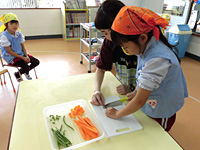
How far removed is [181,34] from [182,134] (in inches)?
99.8

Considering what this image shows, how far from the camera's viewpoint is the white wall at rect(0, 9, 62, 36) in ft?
15.3

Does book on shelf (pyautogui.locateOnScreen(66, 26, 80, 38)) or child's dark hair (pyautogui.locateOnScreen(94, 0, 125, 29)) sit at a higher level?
child's dark hair (pyautogui.locateOnScreen(94, 0, 125, 29))

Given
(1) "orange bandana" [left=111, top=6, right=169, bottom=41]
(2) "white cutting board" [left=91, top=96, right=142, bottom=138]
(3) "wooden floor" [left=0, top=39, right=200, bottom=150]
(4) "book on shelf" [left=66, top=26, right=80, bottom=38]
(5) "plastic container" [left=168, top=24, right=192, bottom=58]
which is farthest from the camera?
(4) "book on shelf" [left=66, top=26, right=80, bottom=38]

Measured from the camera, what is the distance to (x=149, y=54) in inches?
27.3

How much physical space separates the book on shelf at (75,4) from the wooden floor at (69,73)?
38.0 inches

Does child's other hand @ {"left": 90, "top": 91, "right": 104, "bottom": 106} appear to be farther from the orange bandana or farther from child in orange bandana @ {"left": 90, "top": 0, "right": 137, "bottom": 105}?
the orange bandana

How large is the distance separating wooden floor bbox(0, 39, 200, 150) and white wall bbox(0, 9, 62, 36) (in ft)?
1.09

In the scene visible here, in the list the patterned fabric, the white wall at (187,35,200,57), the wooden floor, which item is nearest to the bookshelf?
the wooden floor

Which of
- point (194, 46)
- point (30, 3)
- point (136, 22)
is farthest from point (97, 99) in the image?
point (30, 3)

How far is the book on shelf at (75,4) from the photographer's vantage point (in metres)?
4.51

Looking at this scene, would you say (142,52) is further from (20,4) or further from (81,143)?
(20,4)

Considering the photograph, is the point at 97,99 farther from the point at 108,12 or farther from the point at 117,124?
the point at 108,12

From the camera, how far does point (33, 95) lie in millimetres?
1004

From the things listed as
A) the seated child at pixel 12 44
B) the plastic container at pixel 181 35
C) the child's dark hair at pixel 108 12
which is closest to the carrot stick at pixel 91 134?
the child's dark hair at pixel 108 12
